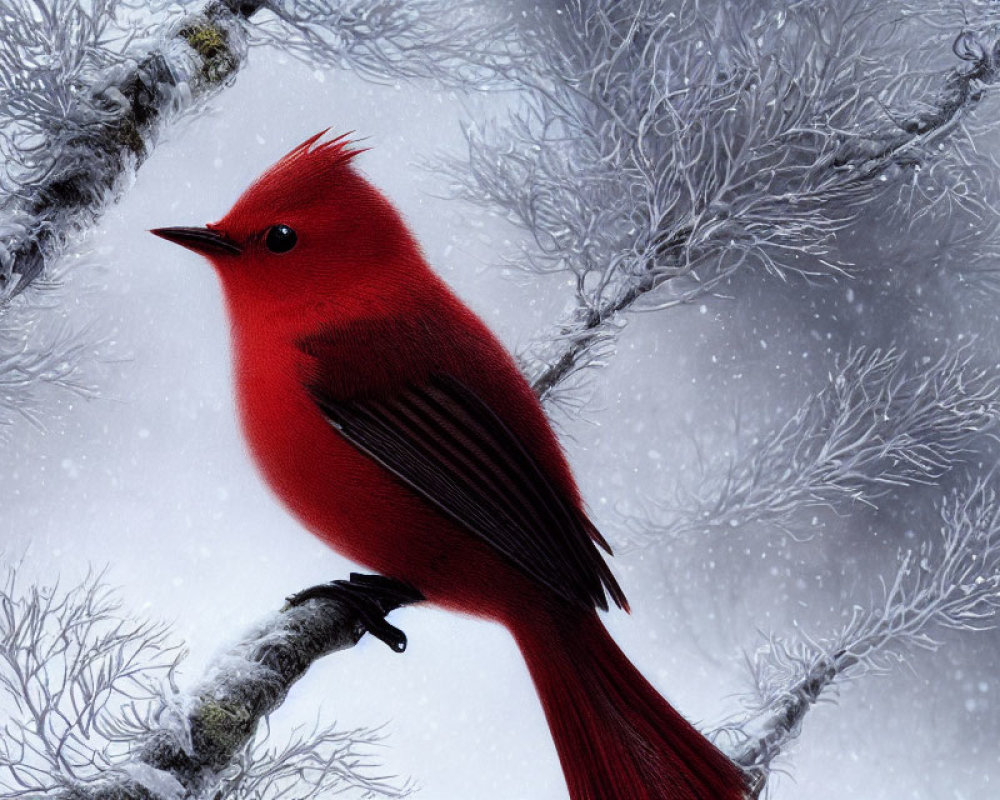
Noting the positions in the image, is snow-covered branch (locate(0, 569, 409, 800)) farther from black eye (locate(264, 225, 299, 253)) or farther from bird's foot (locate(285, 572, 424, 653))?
black eye (locate(264, 225, 299, 253))

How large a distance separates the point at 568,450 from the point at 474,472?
153 mm

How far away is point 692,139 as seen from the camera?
2.12ft

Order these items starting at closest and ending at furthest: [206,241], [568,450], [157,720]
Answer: [157,720]
[206,241]
[568,450]

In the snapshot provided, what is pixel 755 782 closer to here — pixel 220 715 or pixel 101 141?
pixel 220 715

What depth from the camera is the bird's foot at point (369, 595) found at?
2.00 ft

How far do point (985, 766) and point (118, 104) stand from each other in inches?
30.7

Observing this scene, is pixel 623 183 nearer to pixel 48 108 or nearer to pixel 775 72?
pixel 775 72

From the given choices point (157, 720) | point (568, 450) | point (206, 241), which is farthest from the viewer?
point (568, 450)

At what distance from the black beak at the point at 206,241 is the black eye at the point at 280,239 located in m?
0.02

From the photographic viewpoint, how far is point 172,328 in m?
0.70

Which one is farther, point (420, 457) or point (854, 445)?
point (854, 445)

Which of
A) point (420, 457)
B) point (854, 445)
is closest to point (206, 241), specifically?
point (420, 457)

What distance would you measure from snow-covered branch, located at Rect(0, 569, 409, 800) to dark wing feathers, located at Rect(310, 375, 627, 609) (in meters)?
0.11

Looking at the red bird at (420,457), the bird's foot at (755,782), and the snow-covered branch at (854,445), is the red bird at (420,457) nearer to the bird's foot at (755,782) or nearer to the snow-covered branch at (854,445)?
the bird's foot at (755,782)
